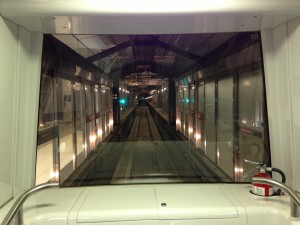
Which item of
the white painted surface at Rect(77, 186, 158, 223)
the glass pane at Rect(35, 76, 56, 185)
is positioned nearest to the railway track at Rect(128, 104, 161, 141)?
the glass pane at Rect(35, 76, 56, 185)

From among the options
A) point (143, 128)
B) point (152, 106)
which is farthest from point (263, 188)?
point (143, 128)

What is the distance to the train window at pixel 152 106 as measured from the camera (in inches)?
94.9

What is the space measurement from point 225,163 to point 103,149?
178 cm

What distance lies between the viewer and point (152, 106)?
3986mm

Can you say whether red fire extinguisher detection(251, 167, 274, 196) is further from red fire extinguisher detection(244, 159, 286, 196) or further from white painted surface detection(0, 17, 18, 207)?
white painted surface detection(0, 17, 18, 207)

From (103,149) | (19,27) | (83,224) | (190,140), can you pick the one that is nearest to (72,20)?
(19,27)

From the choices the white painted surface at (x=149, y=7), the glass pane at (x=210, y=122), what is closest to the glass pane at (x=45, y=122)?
the white painted surface at (x=149, y=7)

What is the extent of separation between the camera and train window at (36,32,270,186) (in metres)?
2.41

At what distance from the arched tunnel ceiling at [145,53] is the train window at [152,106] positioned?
0.01m

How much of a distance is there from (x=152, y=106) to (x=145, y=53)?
1222mm

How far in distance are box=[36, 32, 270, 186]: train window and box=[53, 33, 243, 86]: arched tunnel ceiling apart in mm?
12

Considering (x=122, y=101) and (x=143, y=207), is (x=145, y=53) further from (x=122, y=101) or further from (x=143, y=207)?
(x=143, y=207)

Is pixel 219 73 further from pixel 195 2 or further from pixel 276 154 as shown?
pixel 195 2

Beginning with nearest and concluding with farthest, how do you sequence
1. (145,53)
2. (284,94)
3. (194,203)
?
(194,203)
(284,94)
(145,53)
